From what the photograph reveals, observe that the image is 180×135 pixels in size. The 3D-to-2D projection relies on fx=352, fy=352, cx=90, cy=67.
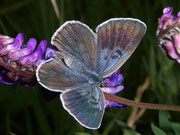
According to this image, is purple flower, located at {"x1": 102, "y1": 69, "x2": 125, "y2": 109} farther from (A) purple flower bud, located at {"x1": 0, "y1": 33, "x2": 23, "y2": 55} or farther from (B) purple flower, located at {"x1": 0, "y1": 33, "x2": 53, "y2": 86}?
(A) purple flower bud, located at {"x1": 0, "y1": 33, "x2": 23, "y2": 55}

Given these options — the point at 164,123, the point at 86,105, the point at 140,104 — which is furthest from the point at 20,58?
the point at 164,123

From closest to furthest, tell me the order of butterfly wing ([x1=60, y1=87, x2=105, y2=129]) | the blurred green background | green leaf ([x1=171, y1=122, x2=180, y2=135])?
butterfly wing ([x1=60, y1=87, x2=105, y2=129]) → green leaf ([x1=171, y1=122, x2=180, y2=135]) → the blurred green background

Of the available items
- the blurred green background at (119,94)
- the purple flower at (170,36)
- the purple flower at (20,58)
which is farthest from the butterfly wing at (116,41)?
the blurred green background at (119,94)

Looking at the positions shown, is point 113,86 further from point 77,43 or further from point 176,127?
point 176,127

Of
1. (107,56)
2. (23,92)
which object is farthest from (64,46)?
(23,92)

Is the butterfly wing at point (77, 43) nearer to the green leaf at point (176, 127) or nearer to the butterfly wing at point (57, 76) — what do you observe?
the butterfly wing at point (57, 76)

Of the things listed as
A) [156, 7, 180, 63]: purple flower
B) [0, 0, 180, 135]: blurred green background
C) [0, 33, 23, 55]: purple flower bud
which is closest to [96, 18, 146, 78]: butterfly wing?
[156, 7, 180, 63]: purple flower
